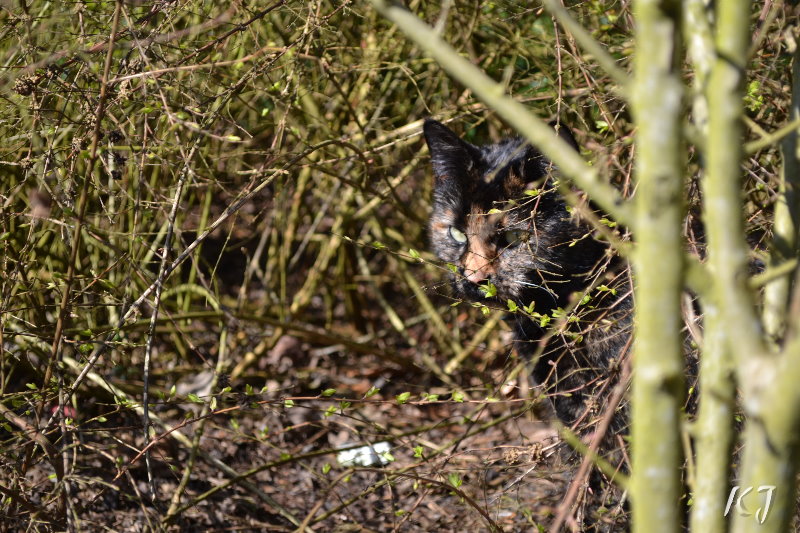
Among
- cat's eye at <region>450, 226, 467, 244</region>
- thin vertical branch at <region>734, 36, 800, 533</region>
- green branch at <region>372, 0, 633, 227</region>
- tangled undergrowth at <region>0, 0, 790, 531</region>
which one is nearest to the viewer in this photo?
thin vertical branch at <region>734, 36, 800, 533</region>

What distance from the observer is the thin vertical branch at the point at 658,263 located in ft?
4.03

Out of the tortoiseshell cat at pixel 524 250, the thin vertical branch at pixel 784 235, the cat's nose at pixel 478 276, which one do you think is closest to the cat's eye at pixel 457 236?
the tortoiseshell cat at pixel 524 250

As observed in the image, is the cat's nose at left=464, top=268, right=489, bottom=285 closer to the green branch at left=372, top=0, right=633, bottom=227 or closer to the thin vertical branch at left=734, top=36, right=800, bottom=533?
the thin vertical branch at left=734, top=36, right=800, bottom=533

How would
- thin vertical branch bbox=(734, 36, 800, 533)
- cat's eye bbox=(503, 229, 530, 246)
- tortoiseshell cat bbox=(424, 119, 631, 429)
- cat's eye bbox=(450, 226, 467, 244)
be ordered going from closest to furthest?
thin vertical branch bbox=(734, 36, 800, 533) < tortoiseshell cat bbox=(424, 119, 631, 429) < cat's eye bbox=(503, 229, 530, 246) < cat's eye bbox=(450, 226, 467, 244)

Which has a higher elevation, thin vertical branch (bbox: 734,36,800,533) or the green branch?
the green branch

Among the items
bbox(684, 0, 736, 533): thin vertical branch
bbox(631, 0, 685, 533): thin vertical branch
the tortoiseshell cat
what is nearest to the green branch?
bbox(631, 0, 685, 533): thin vertical branch

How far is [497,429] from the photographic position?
4324mm

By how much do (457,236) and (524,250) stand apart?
417mm

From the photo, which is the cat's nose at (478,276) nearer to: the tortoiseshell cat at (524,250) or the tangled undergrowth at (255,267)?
the tortoiseshell cat at (524,250)

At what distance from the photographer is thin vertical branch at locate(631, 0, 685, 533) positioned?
1.23 meters

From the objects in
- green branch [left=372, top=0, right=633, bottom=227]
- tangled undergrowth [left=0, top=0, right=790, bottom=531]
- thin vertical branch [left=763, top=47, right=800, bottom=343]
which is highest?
Result: green branch [left=372, top=0, right=633, bottom=227]

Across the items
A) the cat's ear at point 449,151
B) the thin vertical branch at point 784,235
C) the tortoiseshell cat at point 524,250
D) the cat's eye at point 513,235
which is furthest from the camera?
the cat's ear at point 449,151

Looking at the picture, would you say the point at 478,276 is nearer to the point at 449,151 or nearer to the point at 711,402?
the point at 449,151

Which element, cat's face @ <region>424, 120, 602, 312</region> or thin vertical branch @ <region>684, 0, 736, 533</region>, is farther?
cat's face @ <region>424, 120, 602, 312</region>
